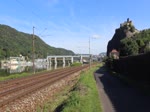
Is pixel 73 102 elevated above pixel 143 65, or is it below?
below

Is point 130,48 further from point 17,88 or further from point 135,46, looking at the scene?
point 17,88

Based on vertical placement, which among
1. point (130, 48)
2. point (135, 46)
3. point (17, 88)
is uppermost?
point (135, 46)

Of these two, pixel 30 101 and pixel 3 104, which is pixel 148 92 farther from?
pixel 3 104

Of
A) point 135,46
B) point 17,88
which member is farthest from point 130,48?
point 17,88

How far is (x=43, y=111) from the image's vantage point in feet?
59.0

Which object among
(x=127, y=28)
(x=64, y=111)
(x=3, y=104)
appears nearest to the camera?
(x=64, y=111)

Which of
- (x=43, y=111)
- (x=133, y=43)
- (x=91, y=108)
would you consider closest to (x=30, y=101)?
(x=43, y=111)

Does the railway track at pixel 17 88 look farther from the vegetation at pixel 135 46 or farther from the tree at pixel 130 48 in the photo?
the vegetation at pixel 135 46

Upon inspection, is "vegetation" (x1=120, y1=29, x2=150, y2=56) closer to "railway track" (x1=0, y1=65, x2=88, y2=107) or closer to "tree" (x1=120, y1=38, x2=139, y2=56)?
"tree" (x1=120, y1=38, x2=139, y2=56)

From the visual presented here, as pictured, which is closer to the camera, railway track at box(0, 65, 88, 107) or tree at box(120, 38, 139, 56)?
railway track at box(0, 65, 88, 107)

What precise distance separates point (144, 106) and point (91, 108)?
2463mm

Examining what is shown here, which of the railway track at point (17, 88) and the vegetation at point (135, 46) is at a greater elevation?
the vegetation at point (135, 46)

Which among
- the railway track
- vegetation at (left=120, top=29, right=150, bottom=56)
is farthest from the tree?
the railway track

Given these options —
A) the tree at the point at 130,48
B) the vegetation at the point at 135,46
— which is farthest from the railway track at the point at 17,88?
the vegetation at the point at 135,46
